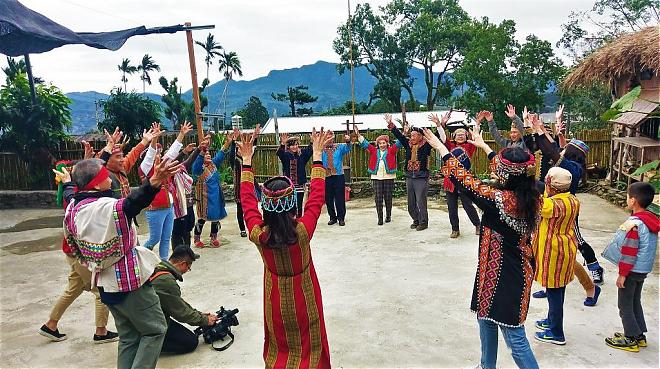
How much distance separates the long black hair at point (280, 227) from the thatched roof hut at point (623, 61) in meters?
8.01

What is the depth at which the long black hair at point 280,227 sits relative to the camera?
102 inches

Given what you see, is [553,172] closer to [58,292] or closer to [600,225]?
[600,225]

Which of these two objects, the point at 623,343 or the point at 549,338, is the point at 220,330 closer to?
the point at 549,338

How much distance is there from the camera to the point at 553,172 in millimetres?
3740

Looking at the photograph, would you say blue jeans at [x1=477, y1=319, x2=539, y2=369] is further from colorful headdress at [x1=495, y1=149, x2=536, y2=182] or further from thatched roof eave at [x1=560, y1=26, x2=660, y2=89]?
thatched roof eave at [x1=560, y1=26, x2=660, y2=89]

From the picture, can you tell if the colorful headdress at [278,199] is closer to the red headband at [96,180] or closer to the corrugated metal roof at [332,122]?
the red headband at [96,180]

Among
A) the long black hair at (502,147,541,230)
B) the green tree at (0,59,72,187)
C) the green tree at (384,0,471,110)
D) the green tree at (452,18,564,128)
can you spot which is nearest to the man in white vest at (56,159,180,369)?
the long black hair at (502,147,541,230)

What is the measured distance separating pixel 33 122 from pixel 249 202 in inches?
456

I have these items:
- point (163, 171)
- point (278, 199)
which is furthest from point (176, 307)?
point (278, 199)

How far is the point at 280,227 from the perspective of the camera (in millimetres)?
2586

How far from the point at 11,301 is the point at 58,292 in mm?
460

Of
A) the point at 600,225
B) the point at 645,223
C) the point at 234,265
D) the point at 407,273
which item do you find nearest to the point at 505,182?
the point at 645,223

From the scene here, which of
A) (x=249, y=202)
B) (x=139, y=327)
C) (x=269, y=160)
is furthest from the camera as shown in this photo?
(x=269, y=160)

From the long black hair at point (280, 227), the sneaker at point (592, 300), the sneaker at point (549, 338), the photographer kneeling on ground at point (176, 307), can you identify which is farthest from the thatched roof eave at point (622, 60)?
the photographer kneeling on ground at point (176, 307)
